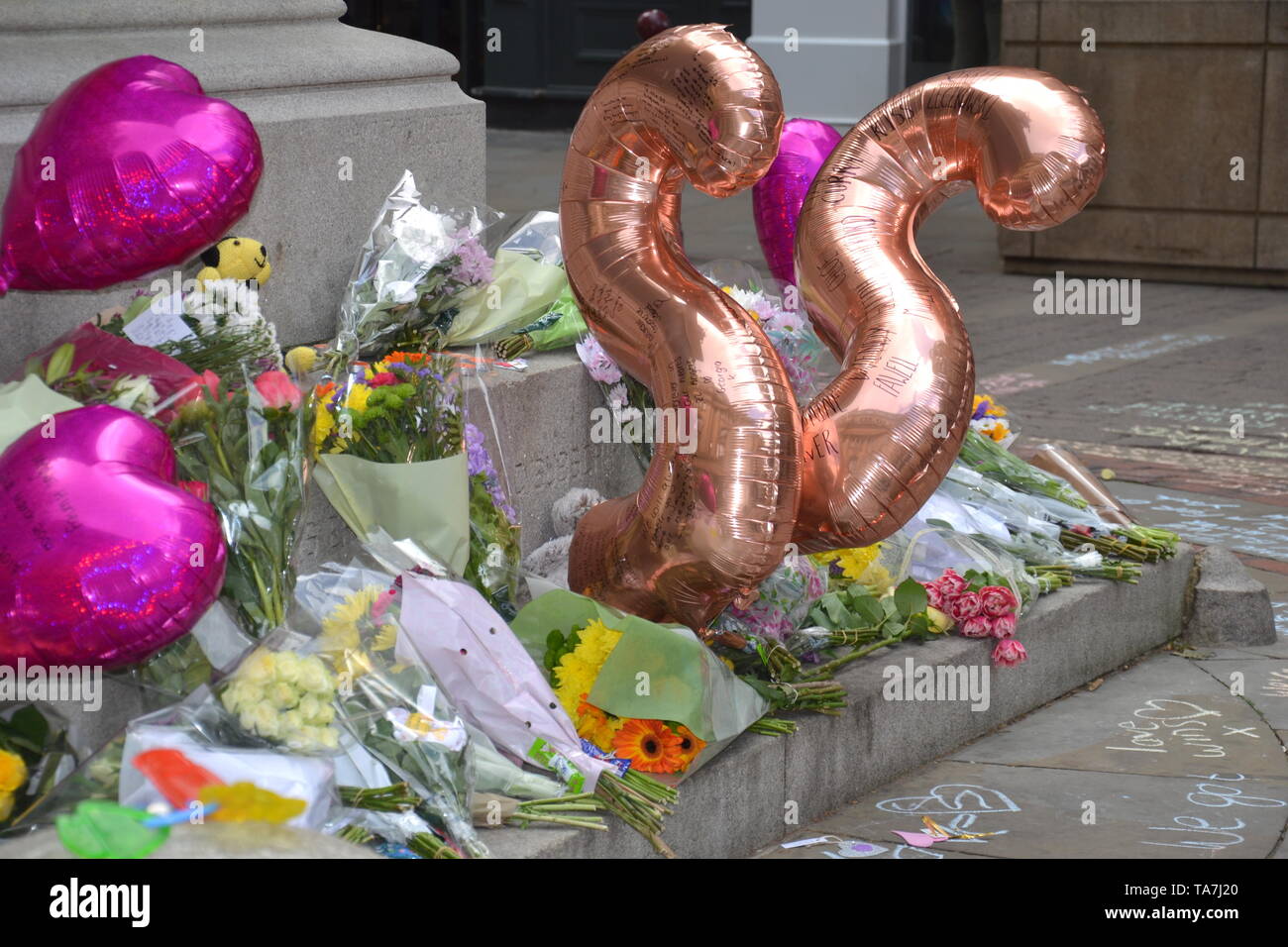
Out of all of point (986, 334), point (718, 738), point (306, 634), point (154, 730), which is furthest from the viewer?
point (986, 334)

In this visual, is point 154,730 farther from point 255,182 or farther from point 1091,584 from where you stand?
point 1091,584

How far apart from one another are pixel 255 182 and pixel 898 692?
5.86 feet

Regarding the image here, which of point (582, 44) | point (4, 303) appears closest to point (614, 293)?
point (4, 303)

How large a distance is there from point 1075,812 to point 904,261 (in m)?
1.20

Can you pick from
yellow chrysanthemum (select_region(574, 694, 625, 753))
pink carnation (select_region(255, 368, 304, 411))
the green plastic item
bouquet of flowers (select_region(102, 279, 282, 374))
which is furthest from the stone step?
bouquet of flowers (select_region(102, 279, 282, 374))

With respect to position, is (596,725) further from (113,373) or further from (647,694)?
(113,373)

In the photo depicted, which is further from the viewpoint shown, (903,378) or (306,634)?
(903,378)

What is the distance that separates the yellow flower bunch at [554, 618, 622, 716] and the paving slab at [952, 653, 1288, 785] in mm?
1067

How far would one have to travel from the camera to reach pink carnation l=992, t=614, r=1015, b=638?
4.11 meters

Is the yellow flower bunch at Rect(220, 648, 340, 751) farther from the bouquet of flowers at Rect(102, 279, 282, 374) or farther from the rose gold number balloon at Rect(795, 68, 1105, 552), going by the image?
the rose gold number balloon at Rect(795, 68, 1105, 552)

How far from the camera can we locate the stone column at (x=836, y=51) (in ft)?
46.9

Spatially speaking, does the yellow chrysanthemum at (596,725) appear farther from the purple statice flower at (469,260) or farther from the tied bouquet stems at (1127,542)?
the tied bouquet stems at (1127,542)

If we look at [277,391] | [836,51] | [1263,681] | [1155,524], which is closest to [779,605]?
[277,391]
